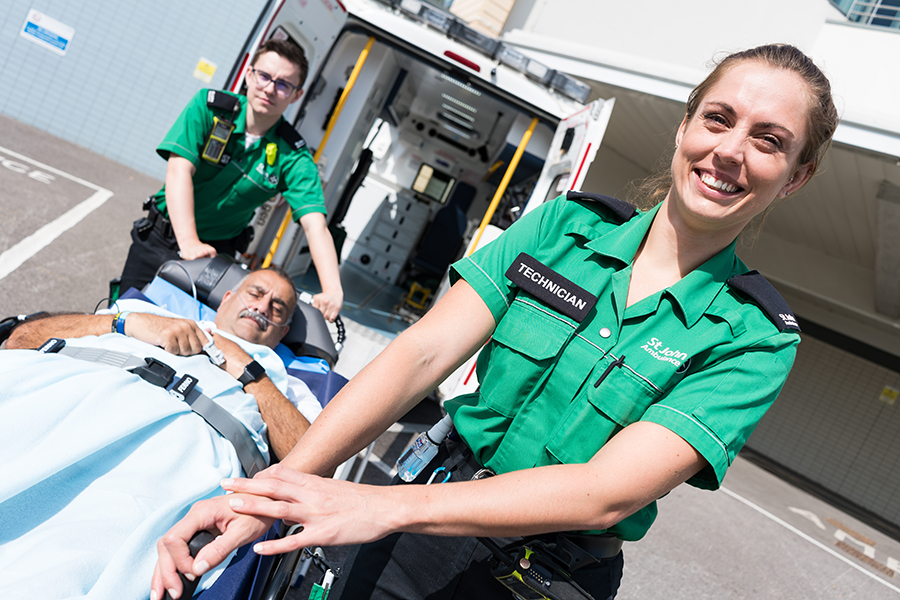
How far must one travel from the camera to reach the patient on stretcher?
4.42 feet

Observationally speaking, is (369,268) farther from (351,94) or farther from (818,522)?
(818,522)

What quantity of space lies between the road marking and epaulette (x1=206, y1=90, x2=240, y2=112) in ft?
8.06

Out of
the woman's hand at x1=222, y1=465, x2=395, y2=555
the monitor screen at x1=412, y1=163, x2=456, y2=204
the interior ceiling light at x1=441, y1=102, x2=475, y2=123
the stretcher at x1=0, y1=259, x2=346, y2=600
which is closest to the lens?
the woman's hand at x1=222, y1=465, x2=395, y2=555

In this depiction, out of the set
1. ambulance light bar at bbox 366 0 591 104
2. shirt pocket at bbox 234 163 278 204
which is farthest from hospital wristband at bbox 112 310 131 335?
ambulance light bar at bbox 366 0 591 104

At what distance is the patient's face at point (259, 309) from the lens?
2752 millimetres

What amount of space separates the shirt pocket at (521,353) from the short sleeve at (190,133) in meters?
2.20

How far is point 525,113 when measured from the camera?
15.2 ft

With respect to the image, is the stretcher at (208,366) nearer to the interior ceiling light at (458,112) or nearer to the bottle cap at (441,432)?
the bottle cap at (441,432)

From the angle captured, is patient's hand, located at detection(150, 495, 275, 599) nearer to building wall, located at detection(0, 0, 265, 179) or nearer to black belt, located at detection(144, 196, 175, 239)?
black belt, located at detection(144, 196, 175, 239)

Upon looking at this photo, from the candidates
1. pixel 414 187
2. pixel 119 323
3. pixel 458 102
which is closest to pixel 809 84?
pixel 119 323

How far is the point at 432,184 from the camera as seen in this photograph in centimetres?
904

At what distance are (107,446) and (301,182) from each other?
1.89 metres

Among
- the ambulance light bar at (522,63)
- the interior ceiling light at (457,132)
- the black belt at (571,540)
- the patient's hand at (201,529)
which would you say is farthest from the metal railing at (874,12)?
the patient's hand at (201,529)

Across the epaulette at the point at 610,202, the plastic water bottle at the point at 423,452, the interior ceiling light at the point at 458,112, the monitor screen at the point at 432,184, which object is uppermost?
the interior ceiling light at the point at 458,112
